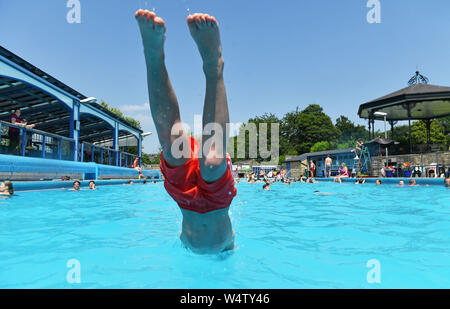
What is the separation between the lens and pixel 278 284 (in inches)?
83.1

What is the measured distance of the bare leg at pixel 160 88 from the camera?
6.11 feet

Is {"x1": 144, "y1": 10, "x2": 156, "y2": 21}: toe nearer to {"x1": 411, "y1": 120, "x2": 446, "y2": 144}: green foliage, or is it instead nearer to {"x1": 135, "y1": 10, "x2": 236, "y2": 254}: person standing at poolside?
{"x1": 135, "y1": 10, "x2": 236, "y2": 254}: person standing at poolside

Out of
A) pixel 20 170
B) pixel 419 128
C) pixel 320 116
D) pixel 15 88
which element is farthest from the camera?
pixel 320 116

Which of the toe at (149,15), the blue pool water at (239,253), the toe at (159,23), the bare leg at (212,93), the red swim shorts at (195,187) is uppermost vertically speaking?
the toe at (149,15)

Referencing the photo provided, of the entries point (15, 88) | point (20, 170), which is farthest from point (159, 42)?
point (15, 88)

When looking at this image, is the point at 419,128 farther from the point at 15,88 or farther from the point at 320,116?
the point at 15,88

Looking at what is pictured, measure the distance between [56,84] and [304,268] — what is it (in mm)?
14265

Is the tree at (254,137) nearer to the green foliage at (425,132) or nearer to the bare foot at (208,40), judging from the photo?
the green foliage at (425,132)

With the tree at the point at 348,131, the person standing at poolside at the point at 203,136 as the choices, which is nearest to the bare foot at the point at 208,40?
the person standing at poolside at the point at 203,136
